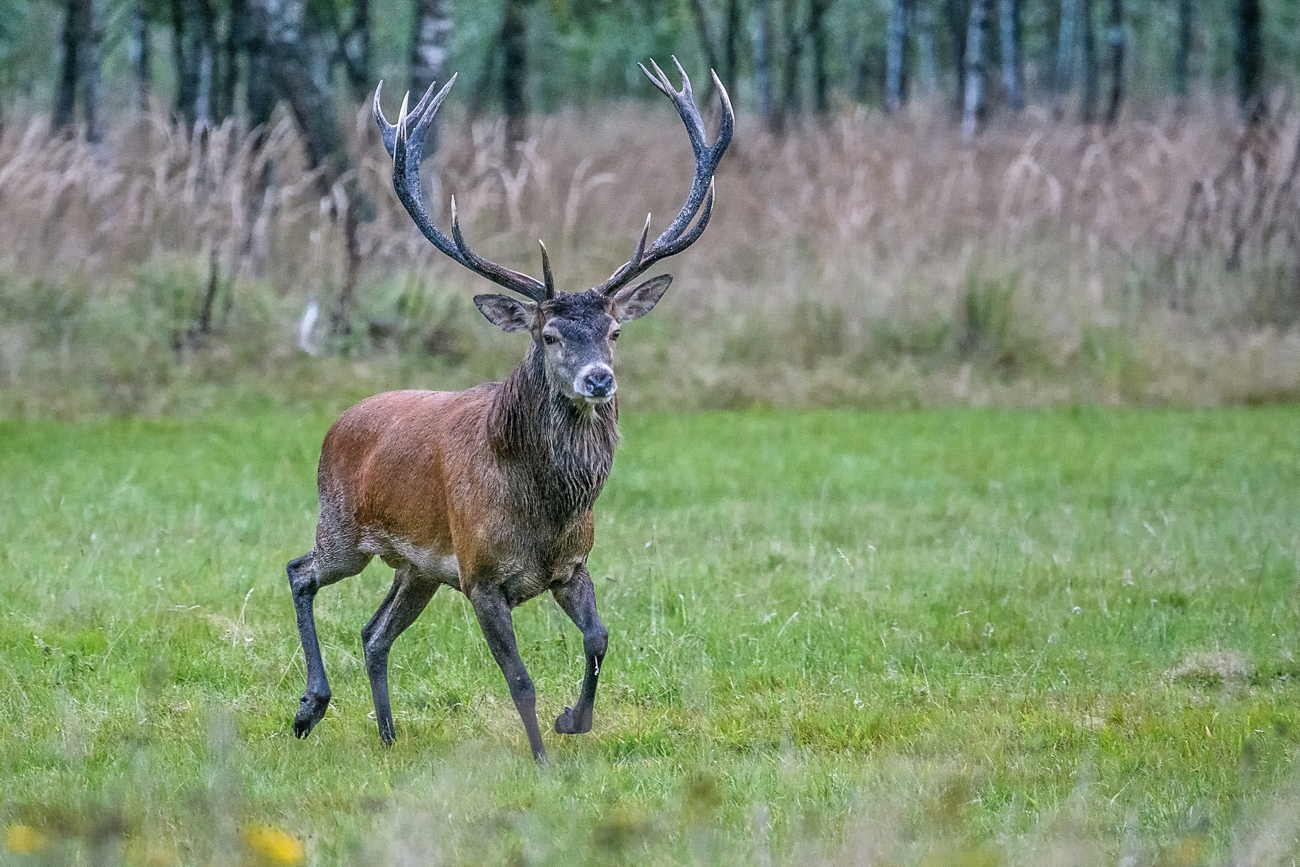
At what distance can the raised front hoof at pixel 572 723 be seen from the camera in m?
5.84

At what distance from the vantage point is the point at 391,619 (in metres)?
6.54

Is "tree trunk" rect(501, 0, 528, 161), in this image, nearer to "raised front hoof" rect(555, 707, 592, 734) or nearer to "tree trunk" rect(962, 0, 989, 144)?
"tree trunk" rect(962, 0, 989, 144)

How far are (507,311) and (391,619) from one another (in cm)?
124

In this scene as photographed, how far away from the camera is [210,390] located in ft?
45.7

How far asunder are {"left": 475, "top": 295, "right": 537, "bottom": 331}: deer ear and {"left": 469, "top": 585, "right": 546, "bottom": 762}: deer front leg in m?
0.99

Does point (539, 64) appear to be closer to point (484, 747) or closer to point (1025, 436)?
point (1025, 436)

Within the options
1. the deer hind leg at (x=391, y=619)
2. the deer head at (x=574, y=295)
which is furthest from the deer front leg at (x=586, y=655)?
the deer hind leg at (x=391, y=619)

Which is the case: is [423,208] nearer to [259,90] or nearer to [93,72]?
[259,90]

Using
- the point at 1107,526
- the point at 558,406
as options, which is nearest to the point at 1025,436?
the point at 1107,526

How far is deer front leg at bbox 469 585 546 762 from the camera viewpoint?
5723 millimetres

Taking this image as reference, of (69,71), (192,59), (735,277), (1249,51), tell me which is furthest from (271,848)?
(192,59)

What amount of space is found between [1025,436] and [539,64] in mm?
43820

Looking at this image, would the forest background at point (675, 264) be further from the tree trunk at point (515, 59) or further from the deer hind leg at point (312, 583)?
the deer hind leg at point (312, 583)

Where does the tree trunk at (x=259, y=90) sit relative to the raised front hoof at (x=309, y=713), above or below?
above
